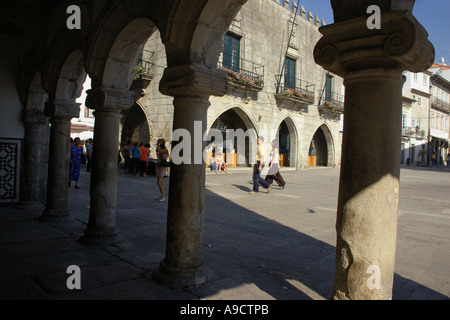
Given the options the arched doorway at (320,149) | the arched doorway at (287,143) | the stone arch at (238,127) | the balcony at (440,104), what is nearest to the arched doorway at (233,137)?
the stone arch at (238,127)

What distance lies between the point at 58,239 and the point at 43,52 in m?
3.28

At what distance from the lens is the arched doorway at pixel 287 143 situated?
62.7 feet

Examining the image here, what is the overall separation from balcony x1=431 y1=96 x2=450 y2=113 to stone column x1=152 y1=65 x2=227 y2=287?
4191cm

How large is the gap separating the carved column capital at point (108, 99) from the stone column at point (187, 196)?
1.30 meters

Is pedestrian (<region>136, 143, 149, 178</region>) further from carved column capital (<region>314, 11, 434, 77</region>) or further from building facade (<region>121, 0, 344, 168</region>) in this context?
carved column capital (<region>314, 11, 434, 77</region>)

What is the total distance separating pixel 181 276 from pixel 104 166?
1936mm

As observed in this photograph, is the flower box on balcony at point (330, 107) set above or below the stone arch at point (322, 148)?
above

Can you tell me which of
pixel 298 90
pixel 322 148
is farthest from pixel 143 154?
pixel 322 148

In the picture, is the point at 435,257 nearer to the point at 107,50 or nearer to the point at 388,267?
the point at 388,267

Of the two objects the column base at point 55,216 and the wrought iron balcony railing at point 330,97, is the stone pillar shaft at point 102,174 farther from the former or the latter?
the wrought iron balcony railing at point 330,97

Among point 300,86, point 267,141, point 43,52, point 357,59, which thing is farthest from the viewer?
point 300,86

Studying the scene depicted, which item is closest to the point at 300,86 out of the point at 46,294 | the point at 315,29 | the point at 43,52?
the point at 315,29

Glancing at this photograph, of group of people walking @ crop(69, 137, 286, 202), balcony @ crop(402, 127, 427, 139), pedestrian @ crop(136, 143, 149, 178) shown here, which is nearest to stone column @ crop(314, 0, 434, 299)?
group of people walking @ crop(69, 137, 286, 202)

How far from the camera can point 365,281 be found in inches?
81.7
